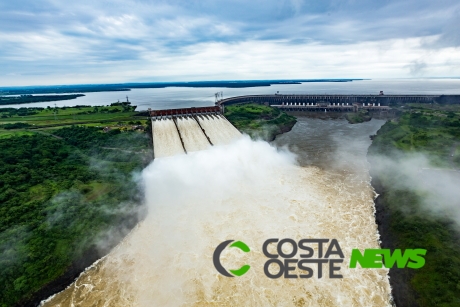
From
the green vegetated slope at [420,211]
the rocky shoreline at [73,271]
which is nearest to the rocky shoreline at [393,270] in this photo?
the green vegetated slope at [420,211]

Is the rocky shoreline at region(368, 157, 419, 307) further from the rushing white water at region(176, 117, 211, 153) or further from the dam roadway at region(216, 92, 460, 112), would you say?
the dam roadway at region(216, 92, 460, 112)

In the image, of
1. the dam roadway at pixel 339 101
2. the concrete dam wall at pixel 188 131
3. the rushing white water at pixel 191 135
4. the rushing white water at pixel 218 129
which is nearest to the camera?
the concrete dam wall at pixel 188 131

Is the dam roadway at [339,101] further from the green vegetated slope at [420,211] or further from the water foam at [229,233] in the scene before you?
the water foam at [229,233]

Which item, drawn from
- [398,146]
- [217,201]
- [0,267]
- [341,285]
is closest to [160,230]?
[217,201]

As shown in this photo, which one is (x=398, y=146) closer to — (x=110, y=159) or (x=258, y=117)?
(x=258, y=117)

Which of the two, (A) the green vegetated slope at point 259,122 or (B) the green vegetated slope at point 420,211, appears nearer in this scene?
(B) the green vegetated slope at point 420,211

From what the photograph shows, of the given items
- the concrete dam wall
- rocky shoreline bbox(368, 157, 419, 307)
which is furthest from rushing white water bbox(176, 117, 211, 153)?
rocky shoreline bbox(368, 157, 419, 307)

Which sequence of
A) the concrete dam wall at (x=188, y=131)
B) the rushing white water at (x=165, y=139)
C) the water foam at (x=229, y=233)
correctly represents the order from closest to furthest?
1. the water foam at (x=229, y=233)
2. the rushing white water at (x=165, y=139)
3. the concrete dam wall at (x=188, y=131)
